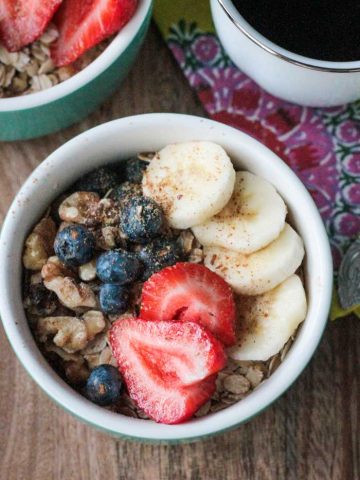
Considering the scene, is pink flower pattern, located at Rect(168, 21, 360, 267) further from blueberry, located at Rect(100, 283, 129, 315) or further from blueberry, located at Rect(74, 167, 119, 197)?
blueberry, located at Rect(100, 283, 129, 315)

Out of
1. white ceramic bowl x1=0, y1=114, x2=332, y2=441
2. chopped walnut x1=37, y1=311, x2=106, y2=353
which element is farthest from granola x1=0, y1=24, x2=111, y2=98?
chopped walnut x1=37, y1=311, x2=106, y2=353

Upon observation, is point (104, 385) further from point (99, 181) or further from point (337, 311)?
point (337, 311)

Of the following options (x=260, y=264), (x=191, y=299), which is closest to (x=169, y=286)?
(x=191, y=299)

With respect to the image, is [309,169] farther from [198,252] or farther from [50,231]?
[50,231]

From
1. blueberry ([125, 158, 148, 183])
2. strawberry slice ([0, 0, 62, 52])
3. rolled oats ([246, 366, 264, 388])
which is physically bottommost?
rolled oats ([246, 366, 264, 388])

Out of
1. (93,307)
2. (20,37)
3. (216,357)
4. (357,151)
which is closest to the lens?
(216,357)

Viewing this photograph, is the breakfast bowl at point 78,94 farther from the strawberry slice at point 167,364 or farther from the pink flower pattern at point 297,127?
the strawberry slice at point 167,364

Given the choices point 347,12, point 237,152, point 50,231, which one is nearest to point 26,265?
point 50,231
